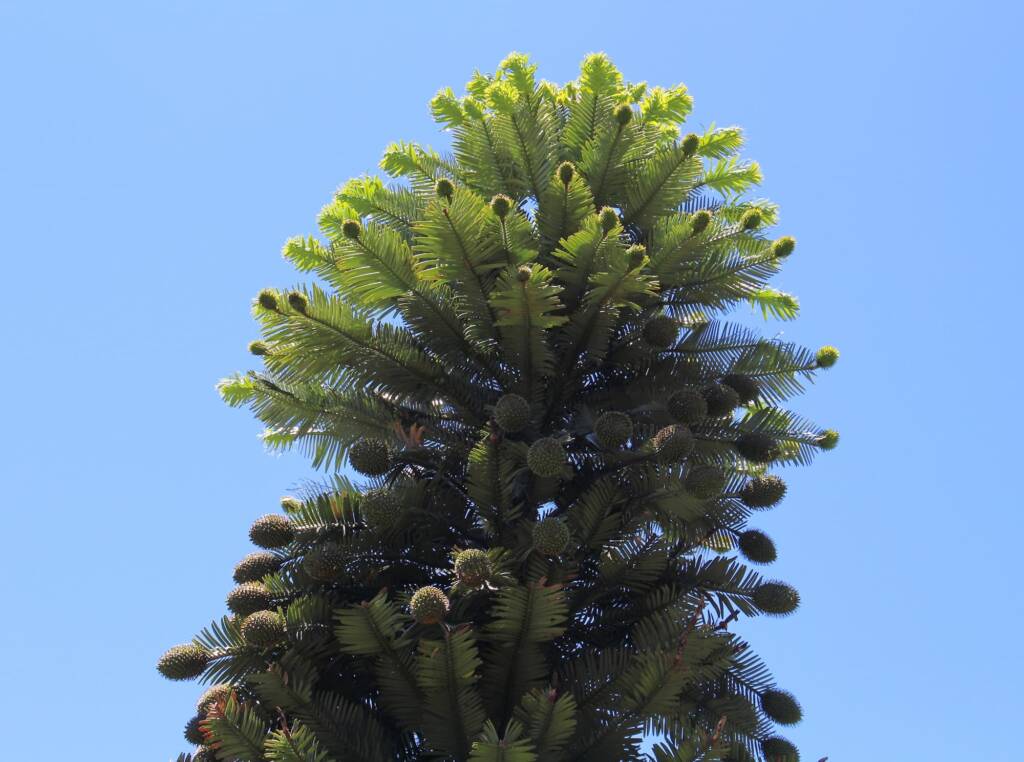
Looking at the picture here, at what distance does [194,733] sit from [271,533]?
3.11ft

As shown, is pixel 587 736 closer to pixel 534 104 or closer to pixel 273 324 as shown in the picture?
pixel 273 324

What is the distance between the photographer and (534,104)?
7.18 m

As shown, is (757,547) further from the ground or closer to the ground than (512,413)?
closer to the ground

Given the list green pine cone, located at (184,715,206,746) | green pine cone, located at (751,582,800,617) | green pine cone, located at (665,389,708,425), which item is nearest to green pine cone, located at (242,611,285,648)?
green pine cone, located at (184,715,206,746)

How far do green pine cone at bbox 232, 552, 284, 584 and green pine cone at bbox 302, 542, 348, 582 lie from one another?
29 centimetres

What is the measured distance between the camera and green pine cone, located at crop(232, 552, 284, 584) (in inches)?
217

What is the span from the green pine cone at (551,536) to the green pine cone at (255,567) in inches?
58.4

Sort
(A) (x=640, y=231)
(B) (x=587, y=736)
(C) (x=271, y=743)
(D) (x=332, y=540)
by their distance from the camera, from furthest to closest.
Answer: (A) (x=640, y=231), (D) (x=332, y=540), (B) (x=587, y=736), (C) (x=271, y=743)

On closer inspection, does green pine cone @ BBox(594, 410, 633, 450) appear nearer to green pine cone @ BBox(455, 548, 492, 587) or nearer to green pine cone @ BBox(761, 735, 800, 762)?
green pine cone @ BBox(455, 548, 492, 587)

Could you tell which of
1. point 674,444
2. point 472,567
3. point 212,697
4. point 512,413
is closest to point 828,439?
point 674,444

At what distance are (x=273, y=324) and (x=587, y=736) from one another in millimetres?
2502

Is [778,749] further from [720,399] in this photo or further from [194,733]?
[194,733]

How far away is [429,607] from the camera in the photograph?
4.44m

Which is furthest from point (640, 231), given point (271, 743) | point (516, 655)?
point (271, 743)
